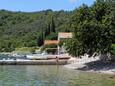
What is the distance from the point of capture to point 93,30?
187 feet

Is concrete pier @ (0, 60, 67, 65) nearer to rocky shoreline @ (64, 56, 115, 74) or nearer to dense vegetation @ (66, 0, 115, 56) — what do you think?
rocky shoreline @ (64, 56, 115, 74)

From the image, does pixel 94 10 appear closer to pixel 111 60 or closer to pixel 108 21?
pixel 108 21

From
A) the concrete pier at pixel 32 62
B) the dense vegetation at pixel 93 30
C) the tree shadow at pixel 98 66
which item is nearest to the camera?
the tree shadow at pixel 98 66

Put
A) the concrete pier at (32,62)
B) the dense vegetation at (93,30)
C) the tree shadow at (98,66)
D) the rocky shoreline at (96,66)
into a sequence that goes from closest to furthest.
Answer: the rocky shoreline at (96,66) < the tree shadow at (98,66) < the dense vegetation at (93,30) < the concrete pier at (32,62)

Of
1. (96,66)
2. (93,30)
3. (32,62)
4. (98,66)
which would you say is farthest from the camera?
(32,62)

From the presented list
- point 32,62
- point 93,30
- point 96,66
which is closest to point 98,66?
point 96,66

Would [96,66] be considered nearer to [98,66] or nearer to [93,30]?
[98,66]

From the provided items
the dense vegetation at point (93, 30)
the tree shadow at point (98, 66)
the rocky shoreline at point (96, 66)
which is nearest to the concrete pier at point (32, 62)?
the rocky shoreline at point (96, 66)

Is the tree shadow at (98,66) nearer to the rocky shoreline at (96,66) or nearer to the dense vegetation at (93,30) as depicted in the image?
the rocky shoreline at (96,66)

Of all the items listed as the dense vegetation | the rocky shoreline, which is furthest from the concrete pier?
the dense vegetation

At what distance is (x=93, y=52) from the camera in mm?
57875

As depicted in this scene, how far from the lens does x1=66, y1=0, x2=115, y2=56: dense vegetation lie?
5684cm

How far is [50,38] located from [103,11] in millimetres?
83612

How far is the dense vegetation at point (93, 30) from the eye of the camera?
2238 inches
